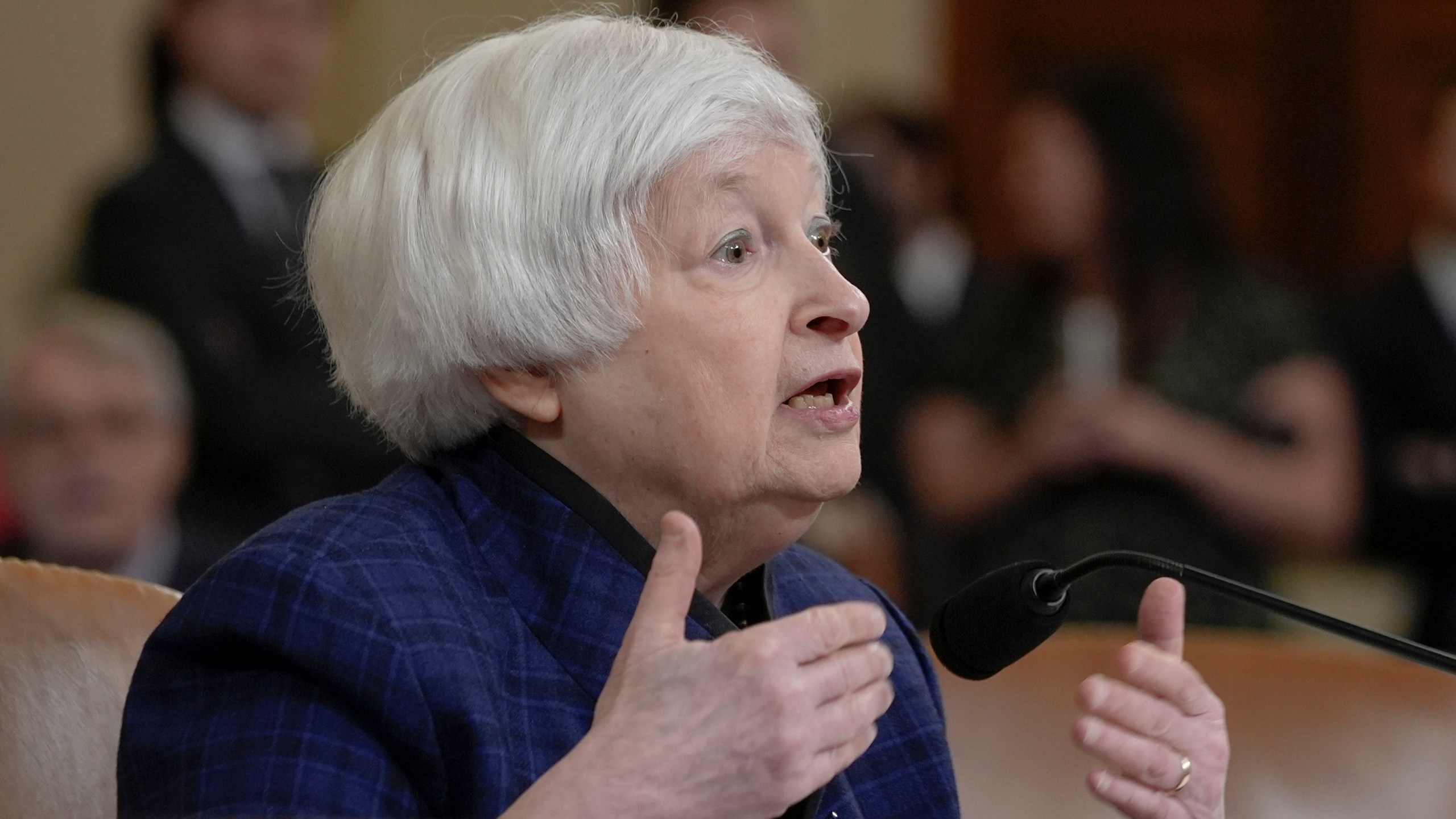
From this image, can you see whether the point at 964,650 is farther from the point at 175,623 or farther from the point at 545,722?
the point at 175,623

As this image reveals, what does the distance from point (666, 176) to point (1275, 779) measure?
2.73 ft

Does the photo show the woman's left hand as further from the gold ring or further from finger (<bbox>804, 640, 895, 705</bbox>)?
finger (<bbox>804, 640, 895, 705</bbox>)

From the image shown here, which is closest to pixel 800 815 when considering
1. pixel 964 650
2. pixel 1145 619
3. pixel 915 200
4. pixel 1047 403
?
pixel 964 650

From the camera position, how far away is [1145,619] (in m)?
1.40

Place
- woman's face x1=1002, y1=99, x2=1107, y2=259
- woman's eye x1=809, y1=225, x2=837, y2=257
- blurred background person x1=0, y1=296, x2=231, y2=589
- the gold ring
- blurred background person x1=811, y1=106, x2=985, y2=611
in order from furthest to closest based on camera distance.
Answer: blurred background person x1=811, y1=106, x2=985, y2=611
woman's face x1=1002, y1=99, x2=1107, y2=259
blurred background person x1=0, y1=296, x2=231, y2=589
woman's eye x1=809, y1=225, x2=837, y2=257
the gold ring

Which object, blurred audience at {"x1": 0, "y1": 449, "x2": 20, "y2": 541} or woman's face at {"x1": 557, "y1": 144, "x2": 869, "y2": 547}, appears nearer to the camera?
woman's face at {"x1": 557, "y1": 144, "x2": 869, "y2": 547}

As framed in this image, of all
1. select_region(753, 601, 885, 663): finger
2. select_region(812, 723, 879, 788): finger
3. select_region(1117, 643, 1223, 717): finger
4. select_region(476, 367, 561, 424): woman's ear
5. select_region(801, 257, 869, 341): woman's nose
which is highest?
select_region(801, 257, 869, 341): woman's nose

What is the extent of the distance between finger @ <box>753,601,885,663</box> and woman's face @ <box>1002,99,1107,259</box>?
83.2 inches

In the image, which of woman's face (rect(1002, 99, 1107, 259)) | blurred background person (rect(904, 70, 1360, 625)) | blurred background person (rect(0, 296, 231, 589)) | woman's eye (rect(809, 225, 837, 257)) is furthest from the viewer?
woman's face (rect(1002, 99, 1107, 259))

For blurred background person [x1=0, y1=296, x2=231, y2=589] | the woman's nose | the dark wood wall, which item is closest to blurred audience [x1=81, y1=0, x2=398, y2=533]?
blurred background person [x1=0, y1=296, x2=231, y2=589]

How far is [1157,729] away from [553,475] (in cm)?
54

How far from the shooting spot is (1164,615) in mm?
1377

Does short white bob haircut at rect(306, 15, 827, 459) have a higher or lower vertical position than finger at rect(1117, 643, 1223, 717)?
higher

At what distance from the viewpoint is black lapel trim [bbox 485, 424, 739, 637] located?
130cm
